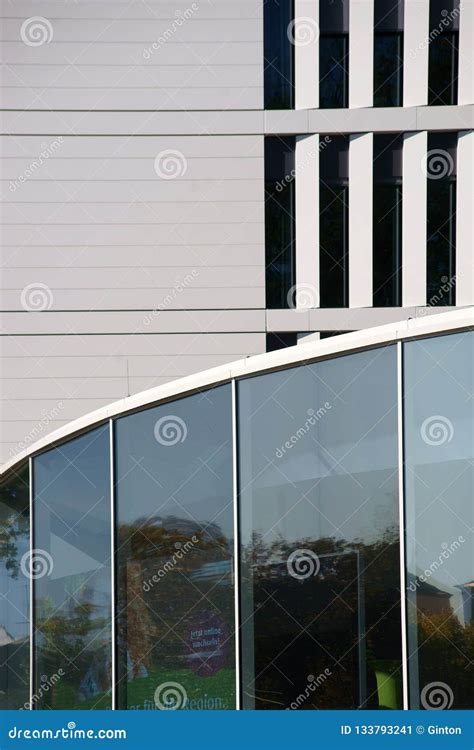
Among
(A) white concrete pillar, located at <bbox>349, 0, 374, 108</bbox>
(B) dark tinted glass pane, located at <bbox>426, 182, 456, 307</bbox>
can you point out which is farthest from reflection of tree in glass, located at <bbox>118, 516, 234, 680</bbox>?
(A) white concrete pillar, located at <bbox>349, 0, 374, 108</bbox>

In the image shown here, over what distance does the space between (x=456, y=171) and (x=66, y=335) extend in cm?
916

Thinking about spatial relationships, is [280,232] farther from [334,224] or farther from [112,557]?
[112,557]

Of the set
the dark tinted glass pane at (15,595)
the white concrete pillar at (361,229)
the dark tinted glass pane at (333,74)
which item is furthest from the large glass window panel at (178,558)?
the dark tinted glass pane at (333,74)

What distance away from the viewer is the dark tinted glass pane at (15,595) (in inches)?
465

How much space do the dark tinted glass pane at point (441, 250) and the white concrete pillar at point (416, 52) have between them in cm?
187

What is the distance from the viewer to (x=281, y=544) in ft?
27.9

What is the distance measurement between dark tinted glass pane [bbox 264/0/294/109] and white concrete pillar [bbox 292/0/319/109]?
A: 337 millimetres

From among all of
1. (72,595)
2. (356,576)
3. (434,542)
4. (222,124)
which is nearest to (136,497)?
(72,595)

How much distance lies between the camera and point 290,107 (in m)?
23.8

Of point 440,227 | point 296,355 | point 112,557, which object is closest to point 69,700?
point 112,557

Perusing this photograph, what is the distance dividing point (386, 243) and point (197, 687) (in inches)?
638

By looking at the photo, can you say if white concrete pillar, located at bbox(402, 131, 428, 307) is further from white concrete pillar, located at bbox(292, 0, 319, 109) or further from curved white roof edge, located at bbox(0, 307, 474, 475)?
curved white roof edge, located at bbox(0, 307, 474, 475)
